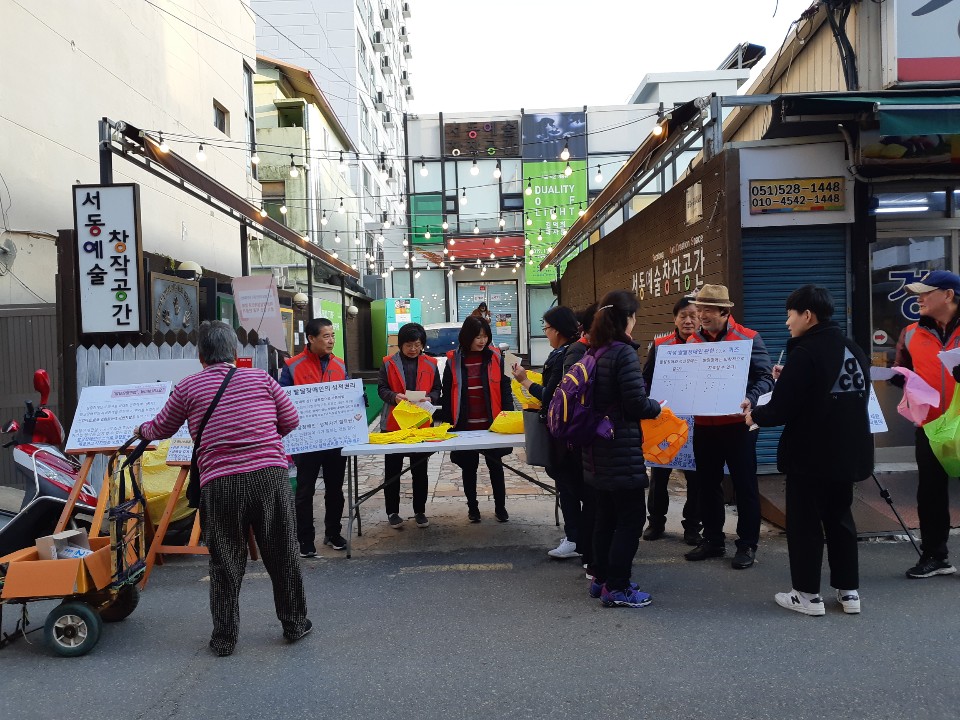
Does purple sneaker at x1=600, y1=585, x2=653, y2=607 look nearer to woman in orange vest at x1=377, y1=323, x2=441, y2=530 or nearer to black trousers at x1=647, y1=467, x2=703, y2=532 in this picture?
black trousers at x1=647, y1=467, x2=703, y2=532

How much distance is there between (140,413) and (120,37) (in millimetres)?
8526

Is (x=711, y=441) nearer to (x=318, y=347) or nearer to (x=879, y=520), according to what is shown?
(x=879, y=520)

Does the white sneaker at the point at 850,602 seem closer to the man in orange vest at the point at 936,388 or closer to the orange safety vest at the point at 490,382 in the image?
the man in orange vest at the point at 936,388

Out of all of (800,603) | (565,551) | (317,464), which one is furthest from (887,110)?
(317,464)

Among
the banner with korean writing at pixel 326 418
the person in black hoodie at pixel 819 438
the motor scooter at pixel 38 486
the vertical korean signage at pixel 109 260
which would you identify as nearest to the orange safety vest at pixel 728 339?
the person in black hoodie at pixel 819 438

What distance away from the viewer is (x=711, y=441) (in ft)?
17.4

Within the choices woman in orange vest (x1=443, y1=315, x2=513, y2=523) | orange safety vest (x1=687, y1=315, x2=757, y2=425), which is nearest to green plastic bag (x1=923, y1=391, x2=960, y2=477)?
orange safety vest (x1=687, y1=315, x2=757, y2=425)

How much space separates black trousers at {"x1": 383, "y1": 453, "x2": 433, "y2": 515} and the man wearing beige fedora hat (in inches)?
96.5

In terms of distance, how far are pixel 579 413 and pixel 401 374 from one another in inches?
104

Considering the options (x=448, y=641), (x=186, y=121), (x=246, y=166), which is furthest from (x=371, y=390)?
(x=448, y=641)

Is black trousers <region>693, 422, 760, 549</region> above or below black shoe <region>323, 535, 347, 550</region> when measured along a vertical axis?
above

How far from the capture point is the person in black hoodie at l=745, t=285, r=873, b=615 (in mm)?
4043

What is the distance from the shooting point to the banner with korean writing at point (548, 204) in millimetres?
25031

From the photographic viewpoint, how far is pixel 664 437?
5031 mm
